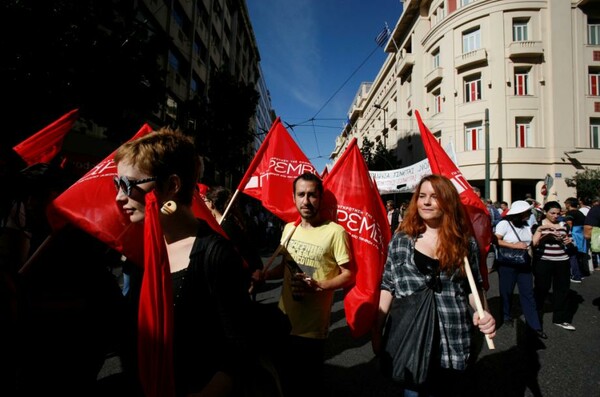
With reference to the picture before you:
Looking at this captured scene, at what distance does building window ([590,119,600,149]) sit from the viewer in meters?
20.7

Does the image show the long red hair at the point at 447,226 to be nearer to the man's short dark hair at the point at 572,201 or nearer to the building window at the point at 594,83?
the man's short dark hair at the point at 572,201

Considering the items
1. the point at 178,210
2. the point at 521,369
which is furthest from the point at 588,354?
the point at 178,210

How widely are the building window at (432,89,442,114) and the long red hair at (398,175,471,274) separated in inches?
990

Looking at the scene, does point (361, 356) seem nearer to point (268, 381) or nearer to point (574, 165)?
point (268, 381)

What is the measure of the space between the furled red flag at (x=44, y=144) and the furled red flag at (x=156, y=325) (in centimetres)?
265

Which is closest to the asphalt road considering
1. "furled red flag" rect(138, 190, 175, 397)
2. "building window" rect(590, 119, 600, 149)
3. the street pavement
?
the street pavement

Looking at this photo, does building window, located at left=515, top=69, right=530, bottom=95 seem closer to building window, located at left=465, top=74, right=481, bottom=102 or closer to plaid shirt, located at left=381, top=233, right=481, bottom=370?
building window, located at left=465, top=74, right=481, bottom=102

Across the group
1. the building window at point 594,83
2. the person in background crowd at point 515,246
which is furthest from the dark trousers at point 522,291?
the building window at point 594,83

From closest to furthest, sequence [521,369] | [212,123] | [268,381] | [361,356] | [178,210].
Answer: [268,381] → [178,210] → [521,369] → [361,356] → [212,123]

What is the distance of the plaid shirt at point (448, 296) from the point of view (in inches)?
76.2

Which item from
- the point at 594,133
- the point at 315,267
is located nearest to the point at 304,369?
the point at 315,267

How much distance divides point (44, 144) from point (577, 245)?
1083cm

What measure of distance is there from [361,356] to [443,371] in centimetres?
211

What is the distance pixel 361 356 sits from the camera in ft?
12.8
